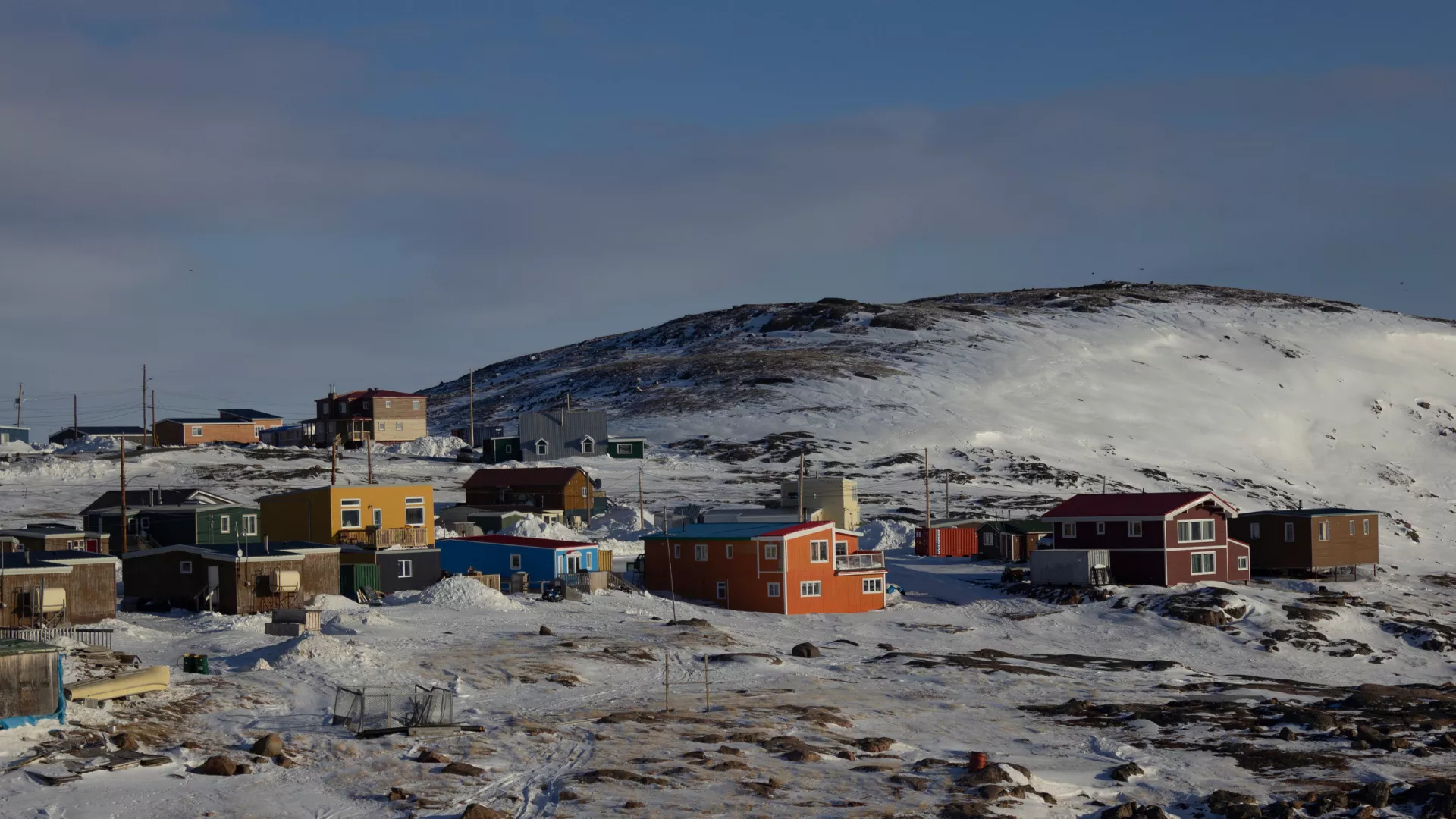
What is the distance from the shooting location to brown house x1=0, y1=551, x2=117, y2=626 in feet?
149

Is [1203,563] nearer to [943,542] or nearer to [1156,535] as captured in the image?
[1156,535]

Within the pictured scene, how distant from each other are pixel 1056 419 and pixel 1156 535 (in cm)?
8808

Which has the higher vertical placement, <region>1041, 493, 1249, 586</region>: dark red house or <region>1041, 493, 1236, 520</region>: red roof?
<region>1041, 493, 1236, 520</region>: red roof

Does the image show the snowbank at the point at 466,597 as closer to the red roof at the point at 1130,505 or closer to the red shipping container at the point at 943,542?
the red roof at the point at 1130,505

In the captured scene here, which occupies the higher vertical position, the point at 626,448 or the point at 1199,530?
the point at 626,448

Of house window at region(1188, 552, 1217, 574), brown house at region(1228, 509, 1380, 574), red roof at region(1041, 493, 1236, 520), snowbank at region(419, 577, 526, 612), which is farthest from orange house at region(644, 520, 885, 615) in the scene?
brown house at region(1228, 509, 1380, 574)

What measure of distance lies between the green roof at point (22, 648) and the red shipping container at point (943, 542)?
187ft

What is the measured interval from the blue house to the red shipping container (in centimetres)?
2219

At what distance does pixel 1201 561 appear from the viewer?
7012cm

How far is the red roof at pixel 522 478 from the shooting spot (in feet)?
317

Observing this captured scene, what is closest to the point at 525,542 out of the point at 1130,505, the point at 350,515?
the point at 350,515

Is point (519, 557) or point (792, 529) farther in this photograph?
point (519, 557)

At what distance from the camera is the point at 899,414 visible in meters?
152

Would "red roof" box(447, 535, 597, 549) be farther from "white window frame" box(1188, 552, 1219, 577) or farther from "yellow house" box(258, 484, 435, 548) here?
"white window frame" box(1188, 552, 1219, 577)
